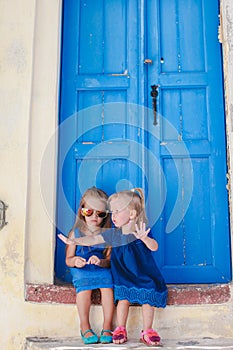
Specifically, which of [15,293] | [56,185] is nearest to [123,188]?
[56,185]

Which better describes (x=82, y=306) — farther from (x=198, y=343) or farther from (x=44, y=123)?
(x=44, y=123)

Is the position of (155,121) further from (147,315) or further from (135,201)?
(147,315)

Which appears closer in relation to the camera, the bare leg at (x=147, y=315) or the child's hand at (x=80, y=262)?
the bare leg at (x=147, y=315)

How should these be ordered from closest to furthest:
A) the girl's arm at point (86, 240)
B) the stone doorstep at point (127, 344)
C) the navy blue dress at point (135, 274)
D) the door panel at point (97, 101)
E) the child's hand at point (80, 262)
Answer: the stone doorstep at point (127, 344) → the navy blue dress at point (135, 274) → the child's hand at point (80, 262) → the girl's arm at point (86, 240) → the door panel at point (97, 101)

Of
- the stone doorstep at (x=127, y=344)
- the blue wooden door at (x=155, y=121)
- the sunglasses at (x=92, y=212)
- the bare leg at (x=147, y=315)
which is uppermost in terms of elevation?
the blue wooden door at (x=155, y=121)

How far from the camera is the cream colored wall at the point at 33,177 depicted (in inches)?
136

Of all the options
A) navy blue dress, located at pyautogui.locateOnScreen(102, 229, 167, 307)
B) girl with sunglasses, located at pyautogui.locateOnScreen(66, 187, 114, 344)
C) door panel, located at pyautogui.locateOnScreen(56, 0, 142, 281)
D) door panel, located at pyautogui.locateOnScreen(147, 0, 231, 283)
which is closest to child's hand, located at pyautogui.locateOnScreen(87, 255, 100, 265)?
girl with sunglasses, located at pyautogui.locateOnScreen(66, 187, 114, 344)

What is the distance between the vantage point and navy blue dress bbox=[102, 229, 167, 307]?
10.8 ft

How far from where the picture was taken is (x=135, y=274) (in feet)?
11.0

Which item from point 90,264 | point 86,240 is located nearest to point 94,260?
point 90,264

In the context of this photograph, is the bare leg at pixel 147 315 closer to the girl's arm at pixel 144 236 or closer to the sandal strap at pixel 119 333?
the sandal strap at pixel 119 333

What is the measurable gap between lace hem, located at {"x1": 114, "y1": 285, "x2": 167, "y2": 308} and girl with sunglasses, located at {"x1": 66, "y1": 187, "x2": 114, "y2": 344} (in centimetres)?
8

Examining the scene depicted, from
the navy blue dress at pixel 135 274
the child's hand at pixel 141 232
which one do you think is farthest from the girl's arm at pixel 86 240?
the child's hand at pixel 141 232

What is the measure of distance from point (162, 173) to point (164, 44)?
3.52 feet
